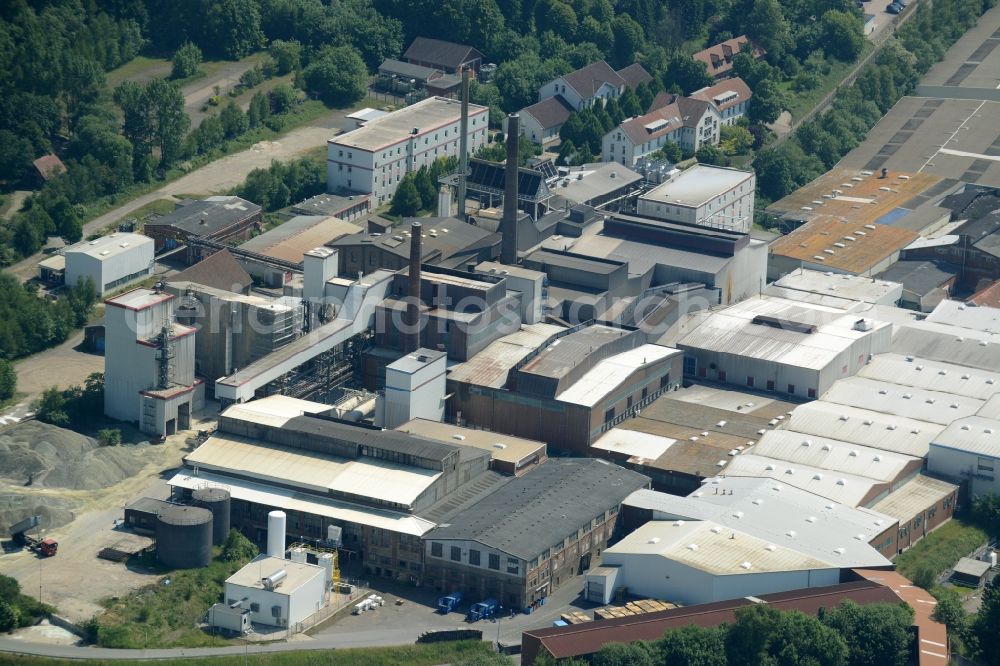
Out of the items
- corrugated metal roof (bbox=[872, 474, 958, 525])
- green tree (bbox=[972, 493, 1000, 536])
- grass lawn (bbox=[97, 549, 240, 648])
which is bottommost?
grass lawn (bbox=[97, 549, 240, 648])

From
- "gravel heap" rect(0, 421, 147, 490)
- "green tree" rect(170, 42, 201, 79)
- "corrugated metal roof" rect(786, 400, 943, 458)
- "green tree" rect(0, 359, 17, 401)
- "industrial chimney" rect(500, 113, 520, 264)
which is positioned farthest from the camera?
"green tree" rect(170, 42, 201, 79)

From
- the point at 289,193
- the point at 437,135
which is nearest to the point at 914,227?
the point at 437,135

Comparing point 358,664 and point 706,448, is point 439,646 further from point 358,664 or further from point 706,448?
point 706,448

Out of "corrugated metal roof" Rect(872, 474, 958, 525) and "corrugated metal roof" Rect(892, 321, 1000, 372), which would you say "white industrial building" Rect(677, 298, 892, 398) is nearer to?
"corrugated metal roof" Rect(892, 321, 1000, 372)

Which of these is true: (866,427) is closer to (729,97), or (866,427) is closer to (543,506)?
(543,506)

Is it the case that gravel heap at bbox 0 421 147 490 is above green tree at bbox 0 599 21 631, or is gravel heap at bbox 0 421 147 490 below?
above

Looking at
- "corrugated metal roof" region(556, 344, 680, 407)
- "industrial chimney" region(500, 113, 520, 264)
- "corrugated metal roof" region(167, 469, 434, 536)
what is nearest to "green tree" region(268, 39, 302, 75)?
"industrial chimney" region(500, 113, 520, 264)
